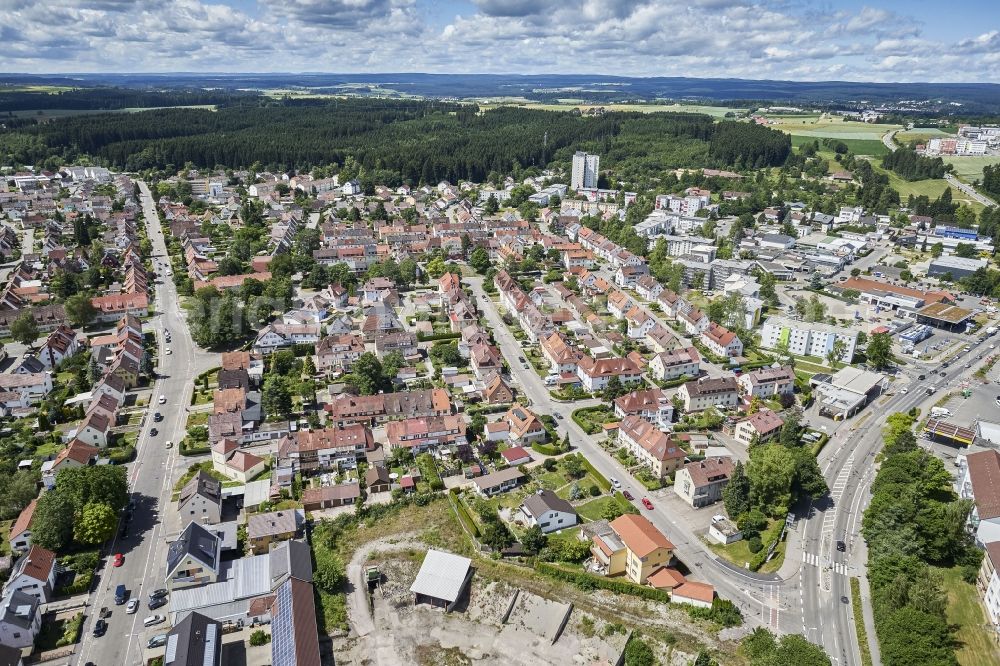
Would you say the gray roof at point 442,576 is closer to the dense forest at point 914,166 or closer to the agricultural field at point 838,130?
the dense forest at point 914,166

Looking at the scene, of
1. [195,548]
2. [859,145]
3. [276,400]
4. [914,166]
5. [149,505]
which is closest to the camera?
[195,548]

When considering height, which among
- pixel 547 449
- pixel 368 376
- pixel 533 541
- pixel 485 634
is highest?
pixel 368 376

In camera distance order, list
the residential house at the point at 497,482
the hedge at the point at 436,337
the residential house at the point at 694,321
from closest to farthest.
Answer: the residential house at the point at 497,482, the hedge at the point at 436,337, the residential house at the point at 694,321

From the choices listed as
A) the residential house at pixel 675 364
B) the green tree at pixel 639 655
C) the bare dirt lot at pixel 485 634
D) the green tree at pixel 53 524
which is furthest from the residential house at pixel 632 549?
the green tree at pixel 53 524

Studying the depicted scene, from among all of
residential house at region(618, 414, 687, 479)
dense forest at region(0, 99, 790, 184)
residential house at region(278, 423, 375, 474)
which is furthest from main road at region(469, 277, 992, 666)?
dense forest at region(0, 99, 790, 184)

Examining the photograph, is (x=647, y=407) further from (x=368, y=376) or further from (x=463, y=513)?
(x=368, y=376)

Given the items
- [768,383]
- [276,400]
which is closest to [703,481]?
[768,383]
